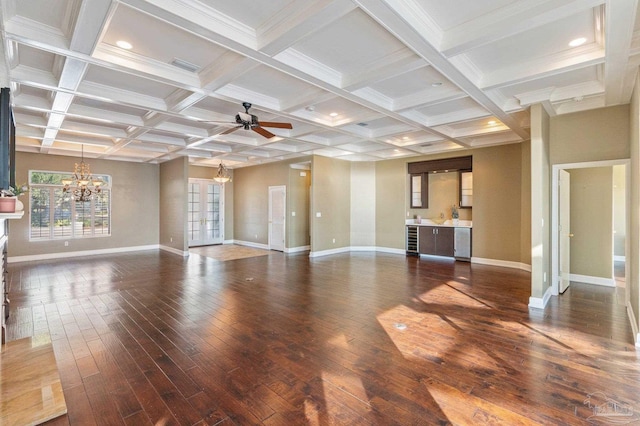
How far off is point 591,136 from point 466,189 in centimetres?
368

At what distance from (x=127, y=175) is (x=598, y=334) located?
38.5 feet

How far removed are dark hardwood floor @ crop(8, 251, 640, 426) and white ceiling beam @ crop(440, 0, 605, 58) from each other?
9.91 ft

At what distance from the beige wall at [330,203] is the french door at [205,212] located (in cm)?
461

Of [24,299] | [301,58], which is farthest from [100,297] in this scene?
[301,58]

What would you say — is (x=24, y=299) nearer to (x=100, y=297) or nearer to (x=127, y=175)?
(x=100, y=297)

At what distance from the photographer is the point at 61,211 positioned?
29.3 ft

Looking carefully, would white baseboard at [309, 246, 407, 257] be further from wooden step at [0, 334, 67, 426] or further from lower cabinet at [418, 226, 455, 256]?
wooden step at [0, 334, 67, 426]

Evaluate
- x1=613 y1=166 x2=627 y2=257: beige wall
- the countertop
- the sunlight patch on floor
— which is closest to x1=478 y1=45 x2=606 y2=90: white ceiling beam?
the sunlight patch on floor

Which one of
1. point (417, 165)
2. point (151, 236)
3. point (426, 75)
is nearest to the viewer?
point (426, 75)

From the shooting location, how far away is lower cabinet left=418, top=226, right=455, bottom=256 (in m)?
8.39

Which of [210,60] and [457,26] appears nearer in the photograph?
[457,26]

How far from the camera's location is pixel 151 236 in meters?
10.7

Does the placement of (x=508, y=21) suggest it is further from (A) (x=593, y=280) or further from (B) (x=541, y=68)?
(A) (x=593, y=280)

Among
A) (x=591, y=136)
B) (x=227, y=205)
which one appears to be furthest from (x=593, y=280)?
(x=227, y=205)
